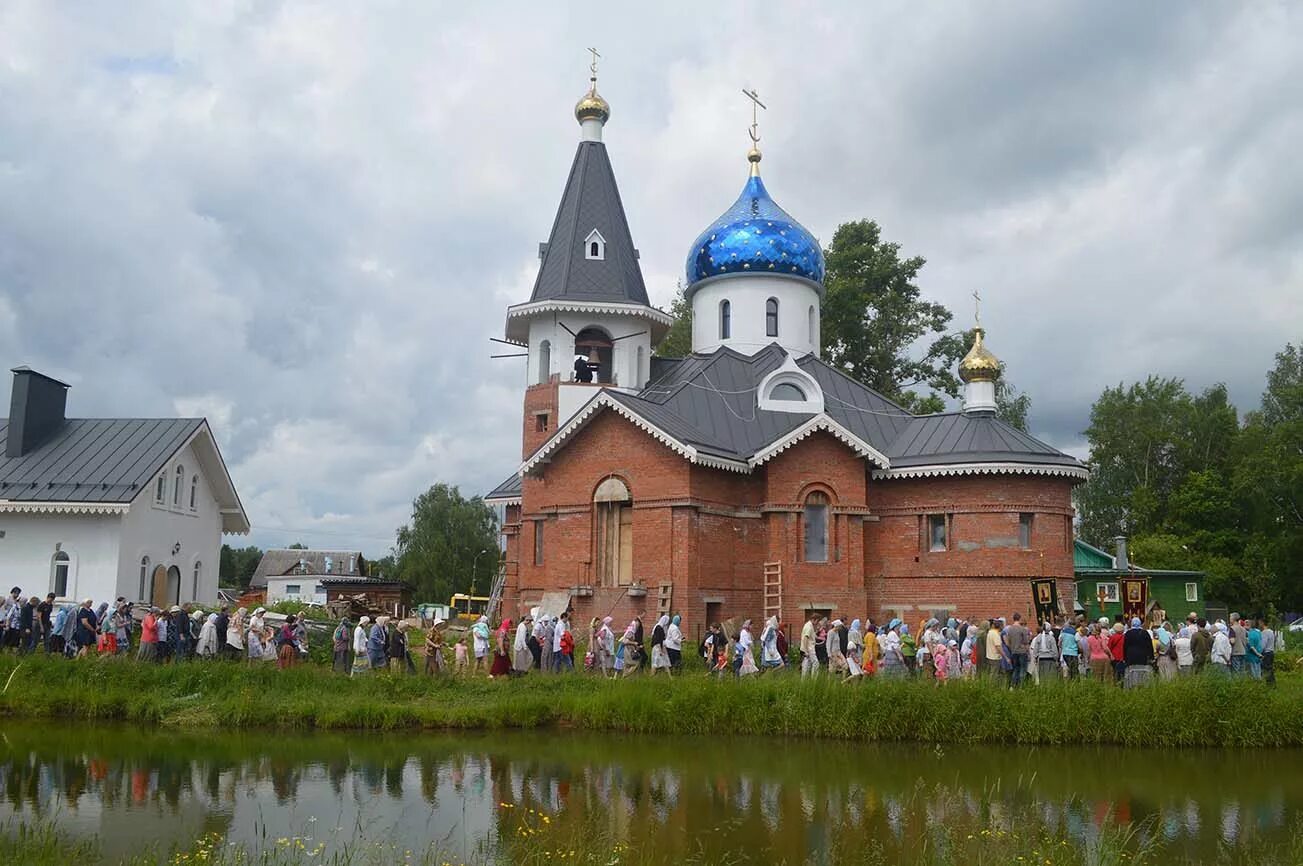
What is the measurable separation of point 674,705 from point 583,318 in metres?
16.7

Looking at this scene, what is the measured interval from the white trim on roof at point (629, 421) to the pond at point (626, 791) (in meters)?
9.57

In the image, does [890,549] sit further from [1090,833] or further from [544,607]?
[1090,833]

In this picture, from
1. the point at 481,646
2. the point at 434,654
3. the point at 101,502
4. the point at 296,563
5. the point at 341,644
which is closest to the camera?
the point at 434,654

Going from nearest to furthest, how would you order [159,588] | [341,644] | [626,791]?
[626,791] → [341,644] → [159,588]

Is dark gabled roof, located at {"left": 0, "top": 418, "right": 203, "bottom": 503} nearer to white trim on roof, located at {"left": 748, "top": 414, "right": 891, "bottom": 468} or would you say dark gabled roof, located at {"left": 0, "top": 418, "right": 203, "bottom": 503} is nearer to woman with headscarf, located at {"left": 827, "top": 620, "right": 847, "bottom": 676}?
white trim on roof, located at {"left": 748, "top": 414, "right": 891, "bottom": 468}

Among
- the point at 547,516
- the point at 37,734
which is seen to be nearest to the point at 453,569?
the point at 547,516

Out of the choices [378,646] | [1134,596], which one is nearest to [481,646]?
[378,646]

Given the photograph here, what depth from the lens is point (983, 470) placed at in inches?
1115

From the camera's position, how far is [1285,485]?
48.6 meters

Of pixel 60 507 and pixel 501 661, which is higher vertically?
pixel 60 507

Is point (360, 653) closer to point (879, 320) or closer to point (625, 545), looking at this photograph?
point (625, 545)

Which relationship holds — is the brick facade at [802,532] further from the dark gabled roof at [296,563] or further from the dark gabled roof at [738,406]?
the dark gabled roof at [296,563]

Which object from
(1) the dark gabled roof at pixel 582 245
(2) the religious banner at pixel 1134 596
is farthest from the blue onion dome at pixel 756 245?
(2) the religious banner at pixel 1134 596

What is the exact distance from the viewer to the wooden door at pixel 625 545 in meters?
28.1
